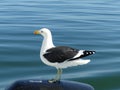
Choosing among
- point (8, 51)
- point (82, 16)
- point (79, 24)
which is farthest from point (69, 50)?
point (82, 16)

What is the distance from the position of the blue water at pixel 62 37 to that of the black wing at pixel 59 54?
3.03 m

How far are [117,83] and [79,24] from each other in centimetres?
853

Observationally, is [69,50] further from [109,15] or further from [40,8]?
[40,8]

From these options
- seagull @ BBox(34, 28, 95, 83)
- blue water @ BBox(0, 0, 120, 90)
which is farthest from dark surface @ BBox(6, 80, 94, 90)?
blue water @ BBox(0, 0, 120, 90)

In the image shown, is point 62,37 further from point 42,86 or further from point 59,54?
point 42,86

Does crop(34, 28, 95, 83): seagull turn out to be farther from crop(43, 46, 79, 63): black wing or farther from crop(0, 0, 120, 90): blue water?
crop(0, 0, 120, 90): blue water

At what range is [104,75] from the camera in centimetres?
995

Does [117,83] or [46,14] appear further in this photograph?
[46,14]

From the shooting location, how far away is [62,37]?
14516 millimetres

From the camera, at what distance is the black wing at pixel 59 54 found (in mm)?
6020

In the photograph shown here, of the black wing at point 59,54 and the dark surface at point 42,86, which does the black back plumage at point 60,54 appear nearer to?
the black wing at point 59,54

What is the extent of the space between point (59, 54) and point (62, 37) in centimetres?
844

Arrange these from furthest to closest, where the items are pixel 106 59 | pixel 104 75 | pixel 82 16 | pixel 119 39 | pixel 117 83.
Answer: pixel 82 16 < pixel 119 39 < pixel 106 59 < pixel 104 75 < pixel 117 83

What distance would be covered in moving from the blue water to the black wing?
119 inches
